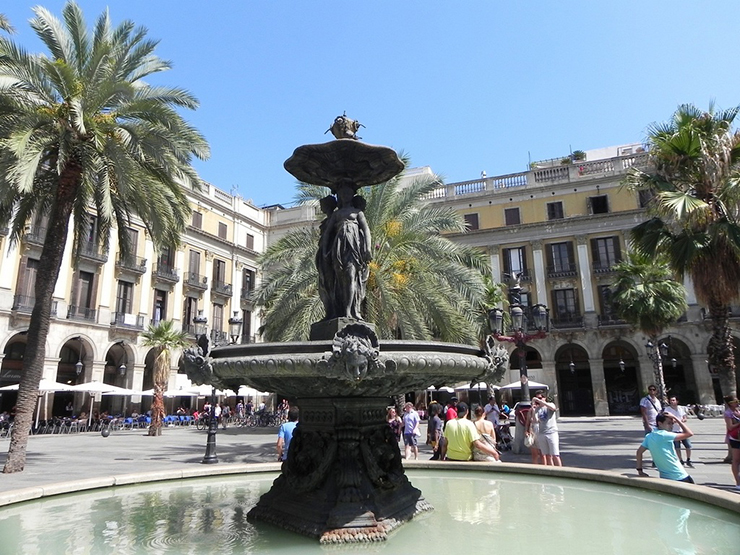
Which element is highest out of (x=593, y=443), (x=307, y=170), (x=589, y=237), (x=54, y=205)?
(x=589, y=237)

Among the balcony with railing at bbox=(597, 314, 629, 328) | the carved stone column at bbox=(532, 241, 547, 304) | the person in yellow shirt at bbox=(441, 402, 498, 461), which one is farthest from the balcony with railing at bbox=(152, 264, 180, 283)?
the person in yellow shirt at bbox=(441, 402, 498, 461)

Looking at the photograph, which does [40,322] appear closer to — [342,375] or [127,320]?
[342,375]

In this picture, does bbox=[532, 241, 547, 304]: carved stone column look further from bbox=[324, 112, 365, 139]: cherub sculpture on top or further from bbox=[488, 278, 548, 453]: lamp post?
bbox=[324, 112, 365, 139]: cherub sculpture on top

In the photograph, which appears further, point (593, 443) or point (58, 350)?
point (58, 350)

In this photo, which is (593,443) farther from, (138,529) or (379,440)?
(138,529)

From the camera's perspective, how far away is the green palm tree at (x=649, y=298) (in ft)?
81.0

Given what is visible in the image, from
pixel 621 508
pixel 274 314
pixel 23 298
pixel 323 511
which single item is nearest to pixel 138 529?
pixel 323 511

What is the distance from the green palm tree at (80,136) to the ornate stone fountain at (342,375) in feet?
26.0

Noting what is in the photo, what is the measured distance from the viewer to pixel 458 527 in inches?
182

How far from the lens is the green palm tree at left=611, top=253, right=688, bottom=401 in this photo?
2470 cm

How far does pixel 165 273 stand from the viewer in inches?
1337

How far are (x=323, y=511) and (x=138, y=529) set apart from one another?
1.67m

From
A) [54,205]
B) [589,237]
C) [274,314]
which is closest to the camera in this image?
[54,205]

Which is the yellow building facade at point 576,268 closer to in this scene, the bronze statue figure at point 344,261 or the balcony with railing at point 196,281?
the balcony with railing at point 196,281
